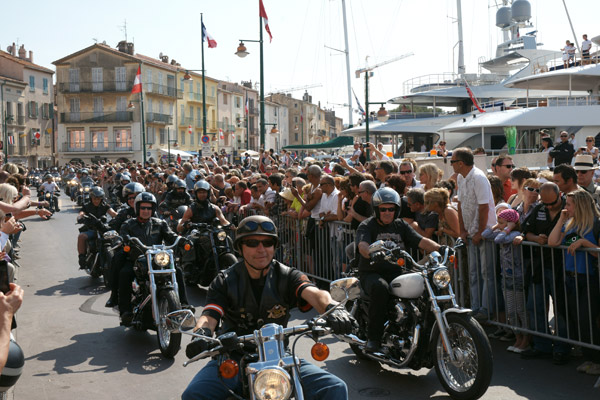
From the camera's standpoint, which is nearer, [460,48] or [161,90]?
[460,48]

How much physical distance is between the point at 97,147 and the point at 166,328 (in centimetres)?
7506

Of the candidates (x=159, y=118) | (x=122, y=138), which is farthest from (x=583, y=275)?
(x=159, y=118)

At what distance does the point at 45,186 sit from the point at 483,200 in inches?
995

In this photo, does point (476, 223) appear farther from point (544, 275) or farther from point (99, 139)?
point (99, 139)

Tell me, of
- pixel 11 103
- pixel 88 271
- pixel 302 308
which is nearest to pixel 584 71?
pixel 88 271

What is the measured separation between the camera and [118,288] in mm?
8633

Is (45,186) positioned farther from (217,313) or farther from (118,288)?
(217,313)

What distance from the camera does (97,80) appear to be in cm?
7906

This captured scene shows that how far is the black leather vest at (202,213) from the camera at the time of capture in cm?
1080

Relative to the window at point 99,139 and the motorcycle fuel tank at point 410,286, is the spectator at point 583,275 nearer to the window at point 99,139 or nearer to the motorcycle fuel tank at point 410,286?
the motorcycle fuel tank at point 410,286

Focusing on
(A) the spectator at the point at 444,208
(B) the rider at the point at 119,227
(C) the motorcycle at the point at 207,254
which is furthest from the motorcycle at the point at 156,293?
(A) the spectator at the point at 444,208

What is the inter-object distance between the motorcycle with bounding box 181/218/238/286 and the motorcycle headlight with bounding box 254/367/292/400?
7045mm

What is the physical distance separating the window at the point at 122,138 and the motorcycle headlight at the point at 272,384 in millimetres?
77778

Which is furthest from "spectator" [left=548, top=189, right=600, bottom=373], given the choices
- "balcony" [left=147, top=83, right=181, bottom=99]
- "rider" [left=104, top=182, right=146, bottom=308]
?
"balcony" [left=147, top=83, right=181, bottom=99]
